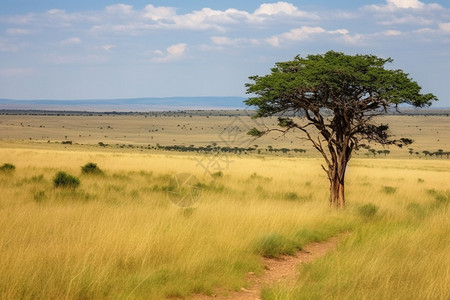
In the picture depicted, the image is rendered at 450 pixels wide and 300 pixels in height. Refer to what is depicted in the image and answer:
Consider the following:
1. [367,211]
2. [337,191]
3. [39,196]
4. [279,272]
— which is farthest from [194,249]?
[337,191]

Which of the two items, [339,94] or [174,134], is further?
[174,134]

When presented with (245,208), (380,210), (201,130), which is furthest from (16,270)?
(201,130)

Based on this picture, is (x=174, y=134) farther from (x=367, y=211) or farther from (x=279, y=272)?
(x=279, y=272)

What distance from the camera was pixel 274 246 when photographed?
9773mm

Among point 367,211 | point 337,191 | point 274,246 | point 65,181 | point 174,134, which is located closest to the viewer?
point 274,246

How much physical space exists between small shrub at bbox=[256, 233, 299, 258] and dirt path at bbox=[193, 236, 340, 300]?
0.15 m

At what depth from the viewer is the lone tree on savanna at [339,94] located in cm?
1639

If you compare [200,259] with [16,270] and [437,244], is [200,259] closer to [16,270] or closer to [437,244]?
[16,270]

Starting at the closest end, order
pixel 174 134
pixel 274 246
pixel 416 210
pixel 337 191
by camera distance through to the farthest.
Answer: pixel 274 246 → pixel 416 210 → pixel 337 191 → pixel 174 134

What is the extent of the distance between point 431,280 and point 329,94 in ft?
36.4

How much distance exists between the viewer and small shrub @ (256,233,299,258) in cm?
963

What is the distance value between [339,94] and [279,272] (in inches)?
396

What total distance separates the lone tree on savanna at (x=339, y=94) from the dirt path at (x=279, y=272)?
6.20m

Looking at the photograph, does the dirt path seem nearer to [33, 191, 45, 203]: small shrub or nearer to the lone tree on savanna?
the lone tree on savanna
